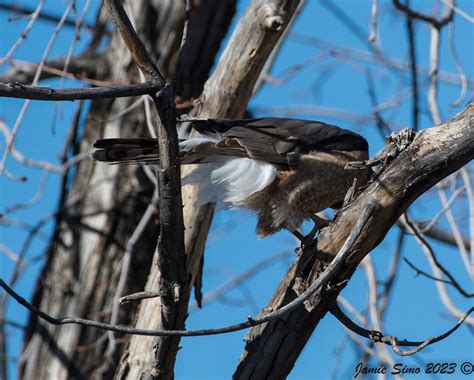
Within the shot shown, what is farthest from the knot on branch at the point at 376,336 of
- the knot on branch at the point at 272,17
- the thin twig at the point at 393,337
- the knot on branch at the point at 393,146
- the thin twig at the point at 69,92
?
the knot on branch at the point at 272,17

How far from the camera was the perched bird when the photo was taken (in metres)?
3.59

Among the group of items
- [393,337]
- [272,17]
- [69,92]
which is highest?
[272,17]

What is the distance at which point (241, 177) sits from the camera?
368 centimetres

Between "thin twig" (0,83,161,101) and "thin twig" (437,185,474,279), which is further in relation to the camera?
"thin twig" (437,185,474,279)

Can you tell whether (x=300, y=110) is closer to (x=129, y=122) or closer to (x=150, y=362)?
(x=129, y=122)

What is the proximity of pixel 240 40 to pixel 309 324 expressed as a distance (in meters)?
1.59

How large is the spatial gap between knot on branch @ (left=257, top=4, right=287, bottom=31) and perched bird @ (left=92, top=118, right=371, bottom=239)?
0.47 m

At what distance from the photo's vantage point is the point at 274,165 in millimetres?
3658

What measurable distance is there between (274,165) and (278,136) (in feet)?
0.47

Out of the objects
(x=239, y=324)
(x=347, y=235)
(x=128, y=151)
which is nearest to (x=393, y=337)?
Answer: (x=347, y=235)

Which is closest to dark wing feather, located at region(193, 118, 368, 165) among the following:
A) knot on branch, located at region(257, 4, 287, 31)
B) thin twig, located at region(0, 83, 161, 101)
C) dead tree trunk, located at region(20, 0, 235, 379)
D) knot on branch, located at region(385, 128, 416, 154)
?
knot on branch, located at region(257, 4, 287, 31)

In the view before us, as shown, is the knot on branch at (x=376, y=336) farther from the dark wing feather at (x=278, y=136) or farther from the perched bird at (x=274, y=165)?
the dark wing feather at (x=278, y=136)

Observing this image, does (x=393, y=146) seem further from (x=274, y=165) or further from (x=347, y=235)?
(x=274, y=165)

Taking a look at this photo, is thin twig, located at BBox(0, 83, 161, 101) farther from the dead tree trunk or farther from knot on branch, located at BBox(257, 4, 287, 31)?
the dead tree trunk
